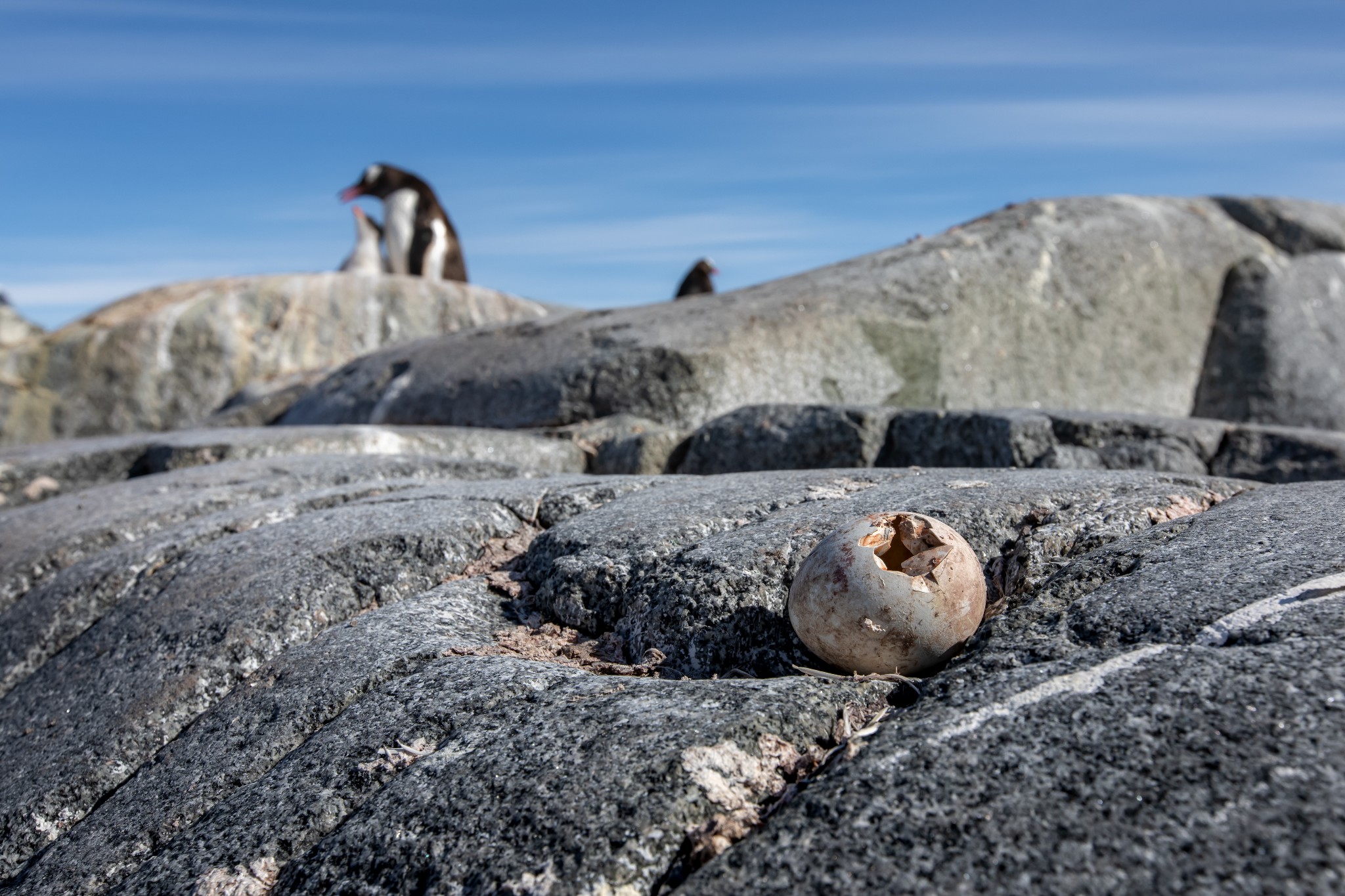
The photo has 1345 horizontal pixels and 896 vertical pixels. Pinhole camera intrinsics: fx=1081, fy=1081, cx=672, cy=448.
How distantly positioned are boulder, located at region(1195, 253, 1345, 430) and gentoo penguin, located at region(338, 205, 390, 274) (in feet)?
45.2

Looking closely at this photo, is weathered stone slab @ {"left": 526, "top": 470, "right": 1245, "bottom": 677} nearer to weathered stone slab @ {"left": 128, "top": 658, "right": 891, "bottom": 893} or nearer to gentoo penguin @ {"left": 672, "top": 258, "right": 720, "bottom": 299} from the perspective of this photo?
weathered stone slab @ {"left": 128, "top": 658, "right": 891, "bottom": 893}

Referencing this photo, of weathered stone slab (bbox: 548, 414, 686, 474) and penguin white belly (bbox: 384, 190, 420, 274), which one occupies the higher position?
penguin white belly (bbox: 384, 190, 420, 274)

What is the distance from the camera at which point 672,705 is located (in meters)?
2.27

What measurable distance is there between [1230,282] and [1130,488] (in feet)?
23.6

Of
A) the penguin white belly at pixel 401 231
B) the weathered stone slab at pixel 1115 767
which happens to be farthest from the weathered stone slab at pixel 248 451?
the penguin white belly at pixel 401 231

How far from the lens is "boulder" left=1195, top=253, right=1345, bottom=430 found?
877 centimetres

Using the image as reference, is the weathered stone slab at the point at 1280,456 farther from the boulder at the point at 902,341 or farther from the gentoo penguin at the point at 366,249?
the gentoo penguin at the point at 366,249

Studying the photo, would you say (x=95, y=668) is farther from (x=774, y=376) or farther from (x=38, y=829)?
(x=774, y=376)

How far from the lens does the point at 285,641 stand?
3148 mm

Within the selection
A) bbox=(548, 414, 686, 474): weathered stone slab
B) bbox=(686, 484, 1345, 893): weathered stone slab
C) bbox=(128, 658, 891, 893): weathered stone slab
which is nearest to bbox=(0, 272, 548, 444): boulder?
bbox=(548, 414, 686, 474): weathered stone slab

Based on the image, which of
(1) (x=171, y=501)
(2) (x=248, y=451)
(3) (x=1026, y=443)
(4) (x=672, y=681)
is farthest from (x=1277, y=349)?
(1) (x=171, y=501)

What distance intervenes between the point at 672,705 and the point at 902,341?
6.08m

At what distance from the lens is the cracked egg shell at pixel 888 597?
2.41 metres

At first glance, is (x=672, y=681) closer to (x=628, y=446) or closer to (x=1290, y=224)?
(x=628, y=446)
